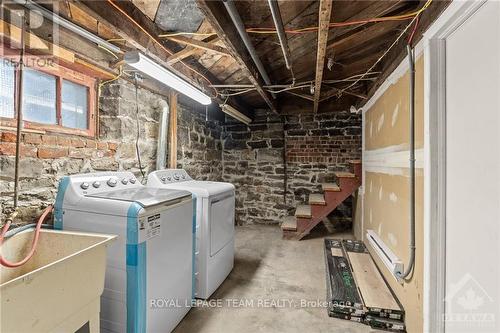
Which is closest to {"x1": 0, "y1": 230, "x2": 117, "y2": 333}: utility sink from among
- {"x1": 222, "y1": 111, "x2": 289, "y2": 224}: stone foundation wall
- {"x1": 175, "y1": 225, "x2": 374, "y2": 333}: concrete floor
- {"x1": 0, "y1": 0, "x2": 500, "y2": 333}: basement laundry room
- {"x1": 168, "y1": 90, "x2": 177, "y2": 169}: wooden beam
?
{"x1": 0, "y1": 0, "x2": 500, "y2": 333}: basement laundry room

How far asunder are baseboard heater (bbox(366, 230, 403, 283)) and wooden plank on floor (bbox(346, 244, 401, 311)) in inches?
7.9

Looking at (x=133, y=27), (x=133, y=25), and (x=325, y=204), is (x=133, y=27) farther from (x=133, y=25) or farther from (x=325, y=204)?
(x=325, y=204)

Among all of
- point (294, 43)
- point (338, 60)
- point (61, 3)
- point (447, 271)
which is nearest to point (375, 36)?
point (338, 60)

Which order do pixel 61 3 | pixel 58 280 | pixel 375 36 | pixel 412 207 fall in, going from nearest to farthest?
pixel 58 280, pixel 61 3, pixel 412 207, pixel 375 36

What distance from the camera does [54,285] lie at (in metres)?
1.03

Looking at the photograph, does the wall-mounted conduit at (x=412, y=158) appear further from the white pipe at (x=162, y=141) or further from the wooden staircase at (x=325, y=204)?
the white pipe at (x=162, y=141)

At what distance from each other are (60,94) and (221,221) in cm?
169

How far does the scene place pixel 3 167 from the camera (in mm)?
1383

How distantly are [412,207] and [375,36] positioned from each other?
1.54 meters

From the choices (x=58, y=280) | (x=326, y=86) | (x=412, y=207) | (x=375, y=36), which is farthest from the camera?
(x=326, y=86)

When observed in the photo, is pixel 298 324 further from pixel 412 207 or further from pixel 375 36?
pixel 375 36
